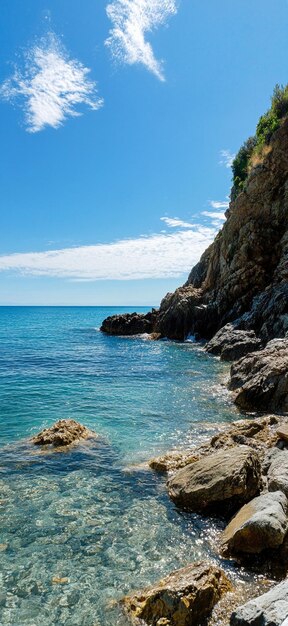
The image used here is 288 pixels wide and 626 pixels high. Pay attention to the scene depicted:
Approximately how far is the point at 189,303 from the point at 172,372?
2260 cm

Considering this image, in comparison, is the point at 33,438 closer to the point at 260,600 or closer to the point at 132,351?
the point at 260,600

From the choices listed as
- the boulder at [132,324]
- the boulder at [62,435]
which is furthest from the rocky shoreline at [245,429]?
the boulder at [132,324]

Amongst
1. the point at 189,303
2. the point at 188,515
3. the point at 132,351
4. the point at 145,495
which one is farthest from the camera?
the point at 189,303

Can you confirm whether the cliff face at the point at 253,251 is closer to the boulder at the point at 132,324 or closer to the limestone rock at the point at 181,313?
the limestone rock at the point at 181,313

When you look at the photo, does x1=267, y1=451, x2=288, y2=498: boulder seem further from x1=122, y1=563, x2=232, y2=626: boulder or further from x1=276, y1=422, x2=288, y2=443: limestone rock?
x1=122, y1=563, x2=232, y2=626: boulder

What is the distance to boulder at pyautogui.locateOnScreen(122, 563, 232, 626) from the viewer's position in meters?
6.07

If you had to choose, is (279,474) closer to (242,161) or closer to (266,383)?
(266,383)

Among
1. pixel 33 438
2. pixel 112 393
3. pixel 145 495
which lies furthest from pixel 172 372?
pixel 145 495

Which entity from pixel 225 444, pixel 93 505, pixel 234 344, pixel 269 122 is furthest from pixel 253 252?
pixel 93 505

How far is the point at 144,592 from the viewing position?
683 centimetres

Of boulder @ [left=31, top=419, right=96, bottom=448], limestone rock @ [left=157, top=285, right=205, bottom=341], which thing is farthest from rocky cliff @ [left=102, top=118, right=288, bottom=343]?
boulder @ [left=31, top=419, right=96, bottom=448]

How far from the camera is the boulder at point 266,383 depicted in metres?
18.3

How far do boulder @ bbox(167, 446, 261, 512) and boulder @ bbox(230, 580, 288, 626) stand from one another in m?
4.09

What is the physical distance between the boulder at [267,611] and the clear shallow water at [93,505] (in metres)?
2.22
